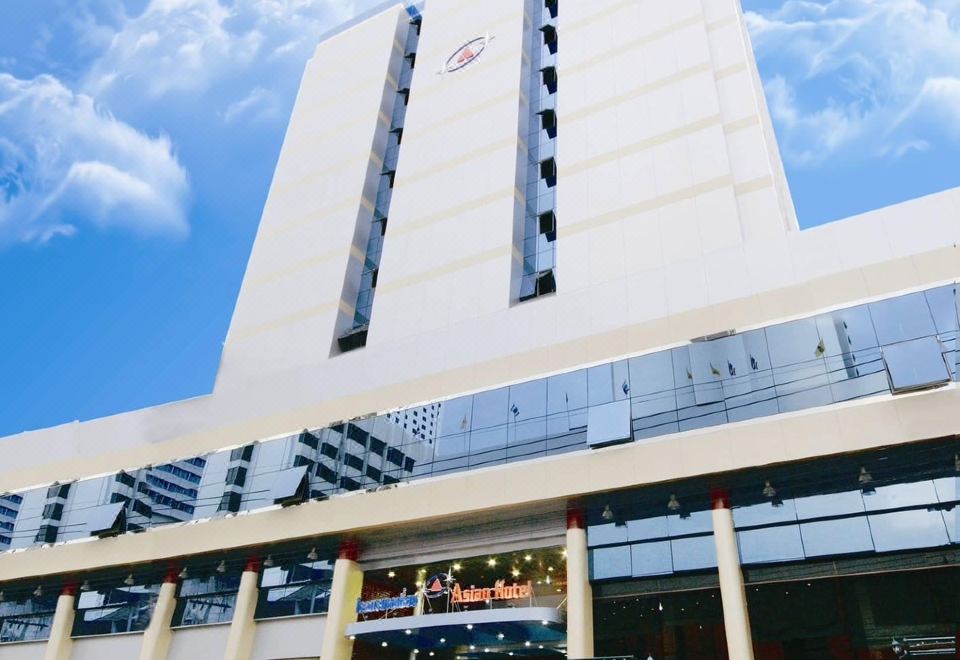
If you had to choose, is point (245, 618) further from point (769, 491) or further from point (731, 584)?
point (769, 491)

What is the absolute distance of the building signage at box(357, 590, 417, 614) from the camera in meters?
24.5

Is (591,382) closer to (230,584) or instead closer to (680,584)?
(680,584)

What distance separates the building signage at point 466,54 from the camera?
1657 inches

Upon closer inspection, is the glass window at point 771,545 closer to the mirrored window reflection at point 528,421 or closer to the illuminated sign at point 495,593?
the mirrored window reflection at point 528,421

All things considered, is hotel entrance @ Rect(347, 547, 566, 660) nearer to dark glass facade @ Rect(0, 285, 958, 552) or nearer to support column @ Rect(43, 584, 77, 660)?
dark glass facade @ Rect(0, 285, 958, 552)

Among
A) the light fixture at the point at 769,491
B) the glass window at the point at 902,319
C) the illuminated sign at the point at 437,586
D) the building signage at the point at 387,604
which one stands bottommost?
the building signage at the point at 387,604

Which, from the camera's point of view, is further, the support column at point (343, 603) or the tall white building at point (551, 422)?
the support column at point (343, 603)

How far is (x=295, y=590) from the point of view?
88.1 ft

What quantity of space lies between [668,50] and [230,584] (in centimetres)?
2931

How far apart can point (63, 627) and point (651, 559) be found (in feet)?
81.0

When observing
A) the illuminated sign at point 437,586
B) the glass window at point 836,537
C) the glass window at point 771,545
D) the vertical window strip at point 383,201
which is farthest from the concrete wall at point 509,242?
the illuminated sign at point 437,586

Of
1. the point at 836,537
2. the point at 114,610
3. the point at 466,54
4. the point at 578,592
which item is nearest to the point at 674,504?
the point at 578,592

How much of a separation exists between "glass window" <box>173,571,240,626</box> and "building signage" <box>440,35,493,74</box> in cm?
2873

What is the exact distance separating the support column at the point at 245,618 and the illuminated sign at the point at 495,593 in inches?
318
